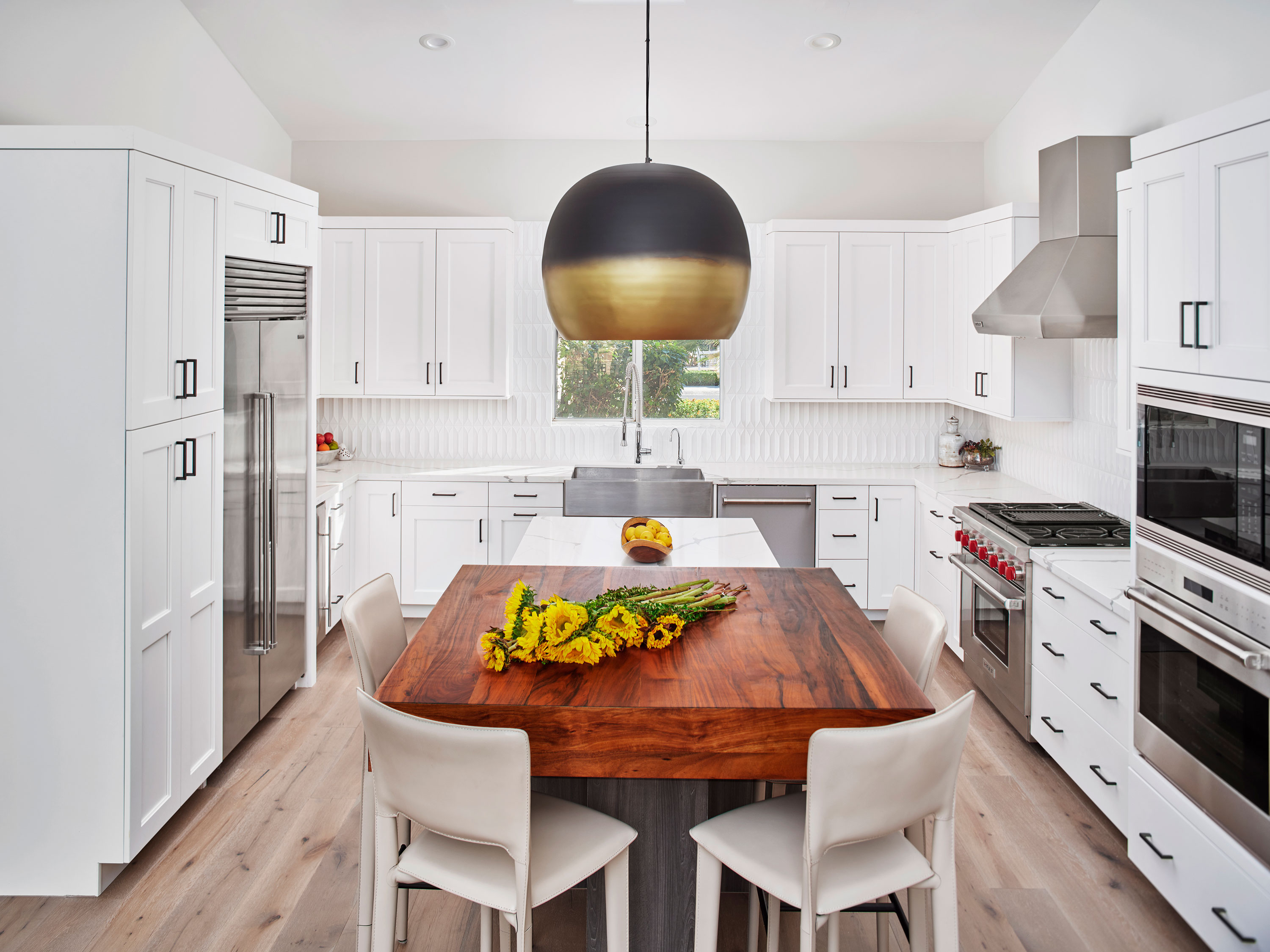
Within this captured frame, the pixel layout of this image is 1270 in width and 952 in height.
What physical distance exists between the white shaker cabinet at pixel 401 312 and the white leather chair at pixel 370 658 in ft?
8.71

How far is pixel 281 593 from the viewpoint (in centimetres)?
379

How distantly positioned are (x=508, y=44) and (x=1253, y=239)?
3.44 metres

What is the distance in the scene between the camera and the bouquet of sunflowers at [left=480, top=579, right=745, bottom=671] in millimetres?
2080

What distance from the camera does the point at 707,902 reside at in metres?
1.93

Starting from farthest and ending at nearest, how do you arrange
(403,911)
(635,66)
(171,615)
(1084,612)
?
(635,66), (1084,612), (171,615), (403,911)

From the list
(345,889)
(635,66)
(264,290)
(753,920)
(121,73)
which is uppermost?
(635,66)

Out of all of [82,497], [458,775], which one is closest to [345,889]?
[458,775]

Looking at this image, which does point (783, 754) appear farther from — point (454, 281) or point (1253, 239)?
point (454, 281)

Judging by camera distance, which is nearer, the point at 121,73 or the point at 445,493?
the point at 121,73

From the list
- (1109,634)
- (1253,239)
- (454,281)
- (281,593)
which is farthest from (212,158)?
(1109,634)

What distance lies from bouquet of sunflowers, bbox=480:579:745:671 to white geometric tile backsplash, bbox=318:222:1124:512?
3.37m

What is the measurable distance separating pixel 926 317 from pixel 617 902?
4.14m

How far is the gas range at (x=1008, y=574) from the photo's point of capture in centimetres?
353

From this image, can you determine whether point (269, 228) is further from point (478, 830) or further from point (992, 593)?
point (992, 593)
